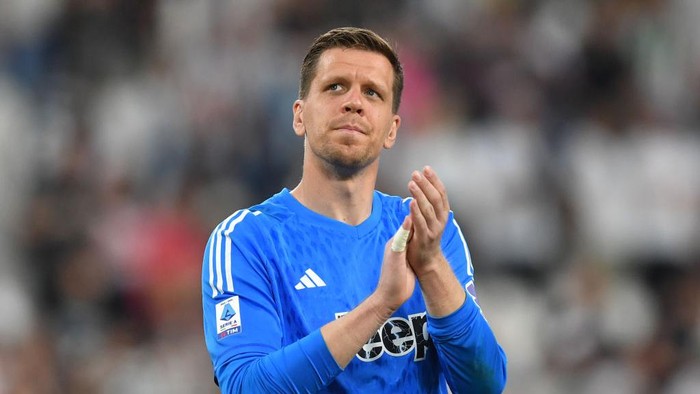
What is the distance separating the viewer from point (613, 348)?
30.4 feet

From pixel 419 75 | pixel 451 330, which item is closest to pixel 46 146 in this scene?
pixel 419 75

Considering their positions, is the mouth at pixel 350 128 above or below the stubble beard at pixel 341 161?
above

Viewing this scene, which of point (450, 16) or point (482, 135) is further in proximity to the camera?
point (450, 16)

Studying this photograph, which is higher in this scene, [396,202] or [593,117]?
[593,117]

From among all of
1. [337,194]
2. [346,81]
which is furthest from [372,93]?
[337,194]

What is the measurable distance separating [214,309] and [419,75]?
6734mm

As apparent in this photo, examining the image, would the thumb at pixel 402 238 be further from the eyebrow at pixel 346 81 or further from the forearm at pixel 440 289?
the eyebrow at pixel 346 81

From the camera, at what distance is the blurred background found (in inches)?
360

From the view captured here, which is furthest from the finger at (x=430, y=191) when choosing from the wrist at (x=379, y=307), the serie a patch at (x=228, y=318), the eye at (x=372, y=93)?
the serie a patch at (x=228, y=318)

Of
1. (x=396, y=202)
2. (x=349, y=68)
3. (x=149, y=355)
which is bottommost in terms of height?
(x=396, y=202)

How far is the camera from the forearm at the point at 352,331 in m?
3.67

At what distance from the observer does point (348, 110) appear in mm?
4113

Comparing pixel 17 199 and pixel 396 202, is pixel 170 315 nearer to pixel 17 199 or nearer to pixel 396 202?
pixel 17 199

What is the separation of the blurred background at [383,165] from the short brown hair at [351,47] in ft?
16.4
